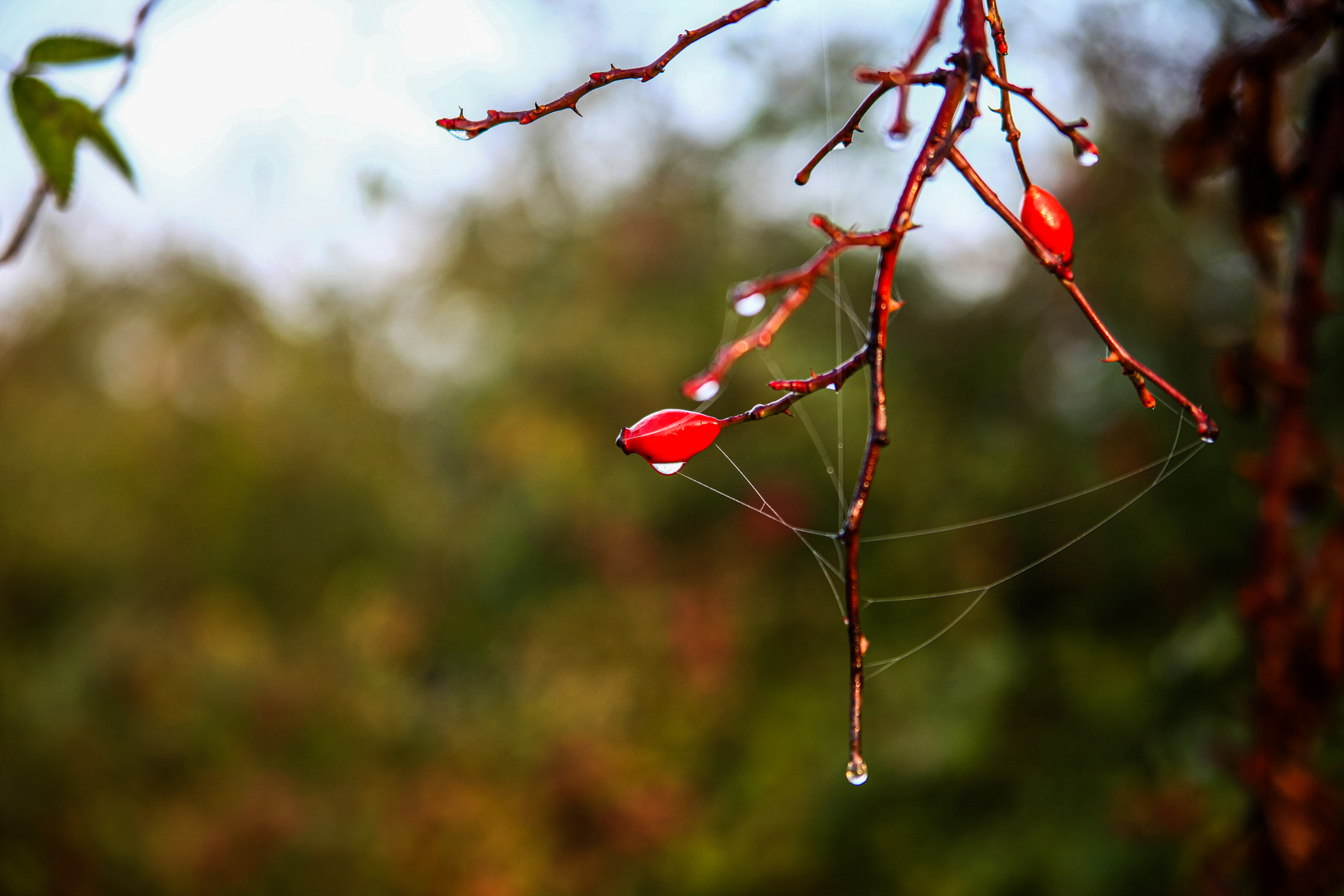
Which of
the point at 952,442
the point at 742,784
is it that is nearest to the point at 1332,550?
the point at 952,442

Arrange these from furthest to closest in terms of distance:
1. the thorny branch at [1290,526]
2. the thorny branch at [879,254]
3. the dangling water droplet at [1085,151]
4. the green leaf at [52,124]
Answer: the thorny branch at [1290,526]
the green leaf at [52,124]
the dangling water droplet at [1085,151]
the thorny branch at [879,254]

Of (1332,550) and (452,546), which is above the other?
(1332,550)

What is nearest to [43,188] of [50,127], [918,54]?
[50,127]

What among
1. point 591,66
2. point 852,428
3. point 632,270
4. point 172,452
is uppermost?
point 591,66

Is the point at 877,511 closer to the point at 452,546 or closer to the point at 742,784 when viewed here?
the point at 742,784

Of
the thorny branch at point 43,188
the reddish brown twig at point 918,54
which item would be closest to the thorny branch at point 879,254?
the reddish brown twig at point 918,54

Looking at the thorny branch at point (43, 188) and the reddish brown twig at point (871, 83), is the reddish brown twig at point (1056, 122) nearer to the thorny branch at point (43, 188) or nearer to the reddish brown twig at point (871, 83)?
the reddish brown twig at point (871, 83)
